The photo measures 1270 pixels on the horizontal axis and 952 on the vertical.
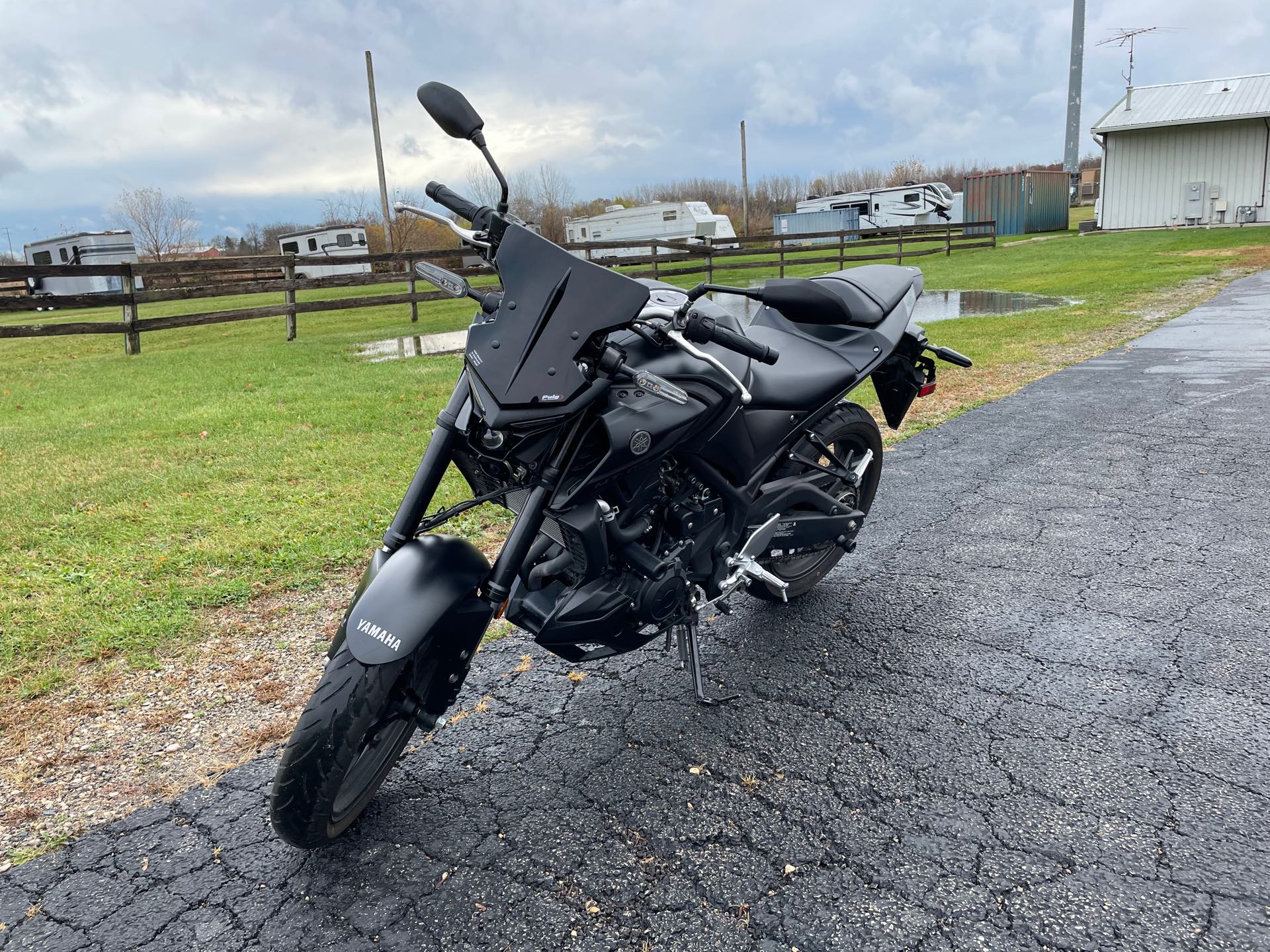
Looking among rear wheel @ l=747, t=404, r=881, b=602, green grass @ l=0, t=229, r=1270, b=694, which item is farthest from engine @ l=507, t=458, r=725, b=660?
green grass @ l=0, t=229, r=1270, b=694

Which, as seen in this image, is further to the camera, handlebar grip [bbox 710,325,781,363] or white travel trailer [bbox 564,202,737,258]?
white travel trailer [bbox 564,202,737,258]

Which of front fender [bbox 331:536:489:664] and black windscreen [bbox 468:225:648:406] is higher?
black windscreen [bbox 468:225:648:406]

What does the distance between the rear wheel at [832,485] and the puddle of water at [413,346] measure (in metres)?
8.65

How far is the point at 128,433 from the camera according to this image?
7324 millimetres

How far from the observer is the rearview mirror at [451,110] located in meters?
2.17

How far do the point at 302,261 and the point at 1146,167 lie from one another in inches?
1225

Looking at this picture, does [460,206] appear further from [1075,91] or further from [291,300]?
[1075,91]

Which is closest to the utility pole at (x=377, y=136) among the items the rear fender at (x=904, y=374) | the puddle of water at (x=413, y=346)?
the puddle of water at (x=413, y=346)

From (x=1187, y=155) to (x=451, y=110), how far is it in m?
37.7

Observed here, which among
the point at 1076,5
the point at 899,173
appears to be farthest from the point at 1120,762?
the point at 899,173

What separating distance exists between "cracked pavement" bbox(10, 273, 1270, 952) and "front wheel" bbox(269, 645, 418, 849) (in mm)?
190

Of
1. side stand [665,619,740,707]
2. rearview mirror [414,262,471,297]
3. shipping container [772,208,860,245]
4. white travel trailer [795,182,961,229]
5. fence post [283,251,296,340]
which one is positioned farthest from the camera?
shipping container [772,208,860,245]

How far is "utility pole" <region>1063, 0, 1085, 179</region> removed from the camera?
39812mm

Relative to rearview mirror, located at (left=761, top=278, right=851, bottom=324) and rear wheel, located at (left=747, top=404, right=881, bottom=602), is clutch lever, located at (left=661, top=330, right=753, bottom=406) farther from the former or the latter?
rear wheel, located at (left=747, top=404, right=881, bottom=602)
